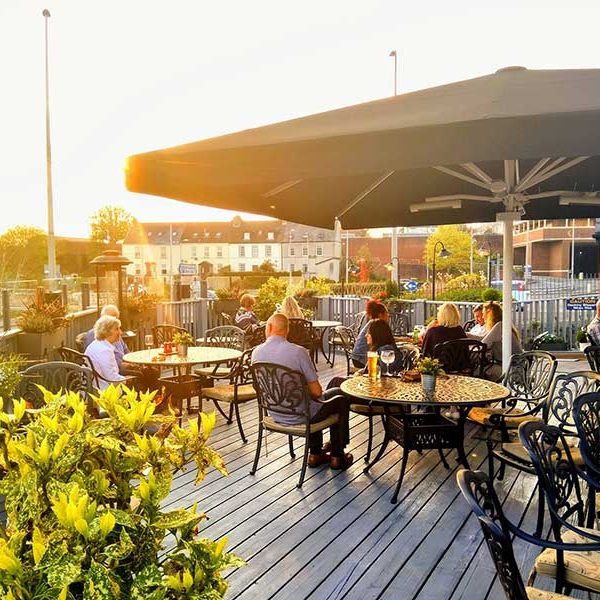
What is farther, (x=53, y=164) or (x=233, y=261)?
(x=233, y=261)

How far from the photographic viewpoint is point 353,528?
336 centimetres

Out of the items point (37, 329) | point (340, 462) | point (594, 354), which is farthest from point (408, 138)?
point (37, 329)

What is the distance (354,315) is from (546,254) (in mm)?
51394

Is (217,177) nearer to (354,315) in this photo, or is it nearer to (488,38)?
(488,38)

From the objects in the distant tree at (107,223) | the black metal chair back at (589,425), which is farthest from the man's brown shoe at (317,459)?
the distant tree at (107,223)

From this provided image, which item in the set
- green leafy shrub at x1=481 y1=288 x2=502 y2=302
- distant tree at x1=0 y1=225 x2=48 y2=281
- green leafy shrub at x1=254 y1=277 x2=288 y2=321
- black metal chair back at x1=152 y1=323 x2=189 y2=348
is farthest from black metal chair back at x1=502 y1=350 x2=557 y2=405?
distant tree at x1=0 y1=225 x2=48 y2=281

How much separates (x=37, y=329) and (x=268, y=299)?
4708 millimetres

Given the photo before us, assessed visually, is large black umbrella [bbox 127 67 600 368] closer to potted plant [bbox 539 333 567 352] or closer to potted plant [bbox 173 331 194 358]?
potted plant [bbox 173 331 194 358]

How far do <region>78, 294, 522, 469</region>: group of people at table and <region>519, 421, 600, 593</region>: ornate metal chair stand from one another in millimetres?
1979

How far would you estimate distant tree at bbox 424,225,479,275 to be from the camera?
47469 millimetres

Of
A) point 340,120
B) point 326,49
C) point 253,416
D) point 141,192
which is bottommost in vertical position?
point 253,416

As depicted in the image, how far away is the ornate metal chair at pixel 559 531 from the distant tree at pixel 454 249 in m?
41.2

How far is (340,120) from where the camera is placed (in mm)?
2342

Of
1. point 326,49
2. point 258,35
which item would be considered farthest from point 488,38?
point 258,35
